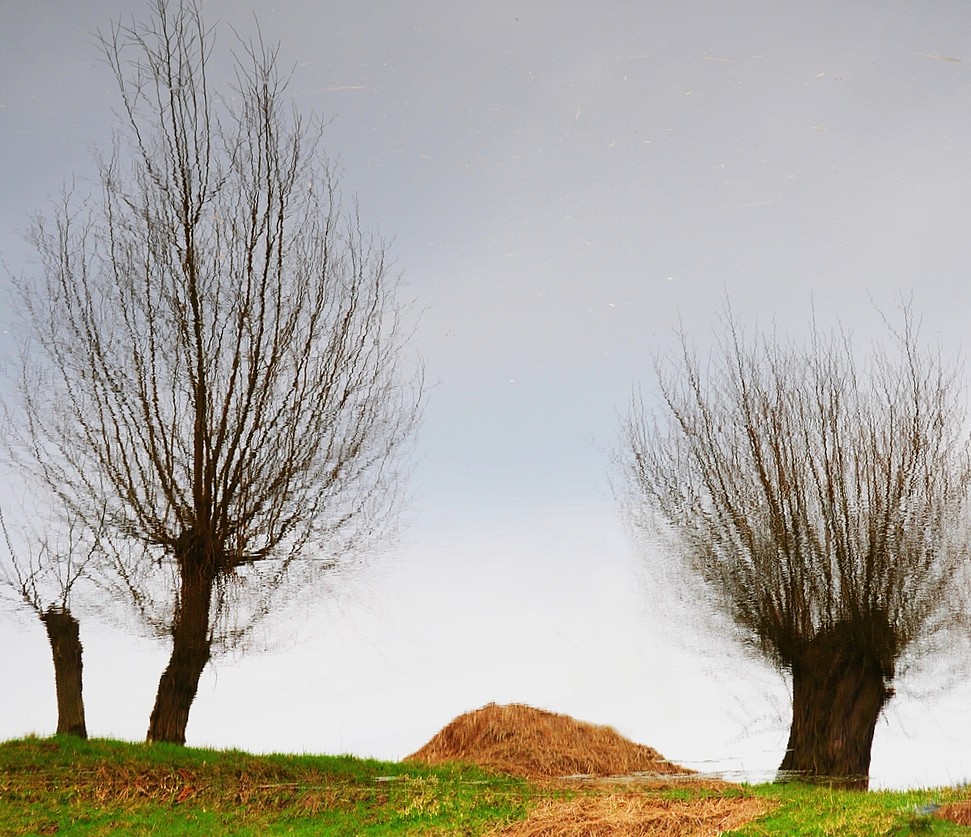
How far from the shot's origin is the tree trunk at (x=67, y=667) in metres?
12.2

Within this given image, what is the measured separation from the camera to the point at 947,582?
1322 centimetres

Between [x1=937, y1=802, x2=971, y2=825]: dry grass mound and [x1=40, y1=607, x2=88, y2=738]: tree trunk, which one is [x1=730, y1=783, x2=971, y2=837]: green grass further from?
[x1=40, y1=607, x2=88, y2=738]: tree trunk

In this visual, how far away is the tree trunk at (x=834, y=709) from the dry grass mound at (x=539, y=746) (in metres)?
1.74

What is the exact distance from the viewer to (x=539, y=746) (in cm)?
1355

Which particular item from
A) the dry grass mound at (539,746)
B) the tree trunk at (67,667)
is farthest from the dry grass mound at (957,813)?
the tree trunk at (67,667)

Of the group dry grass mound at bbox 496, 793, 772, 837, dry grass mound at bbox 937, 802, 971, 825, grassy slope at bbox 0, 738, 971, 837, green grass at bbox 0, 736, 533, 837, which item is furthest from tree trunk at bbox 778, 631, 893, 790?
dry grass mound at bbox 937, 802, 971, 825

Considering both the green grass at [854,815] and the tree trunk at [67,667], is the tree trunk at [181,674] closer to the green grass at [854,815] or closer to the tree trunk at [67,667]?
the tree trunk at [67,667]

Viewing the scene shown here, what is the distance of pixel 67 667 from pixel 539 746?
6.81 metres

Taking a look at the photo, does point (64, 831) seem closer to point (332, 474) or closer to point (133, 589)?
point (133, 589)

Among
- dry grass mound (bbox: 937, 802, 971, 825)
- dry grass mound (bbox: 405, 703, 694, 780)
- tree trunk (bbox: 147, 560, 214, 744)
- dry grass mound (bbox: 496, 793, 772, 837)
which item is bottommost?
dry grass mound (bbox: 496, 793, 772, 837)

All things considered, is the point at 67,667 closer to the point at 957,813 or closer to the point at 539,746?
the point at 539,746

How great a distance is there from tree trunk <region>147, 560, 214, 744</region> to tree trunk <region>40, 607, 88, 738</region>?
40.5 inches

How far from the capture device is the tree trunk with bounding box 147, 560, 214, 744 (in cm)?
1211

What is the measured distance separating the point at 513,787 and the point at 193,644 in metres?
4.66
